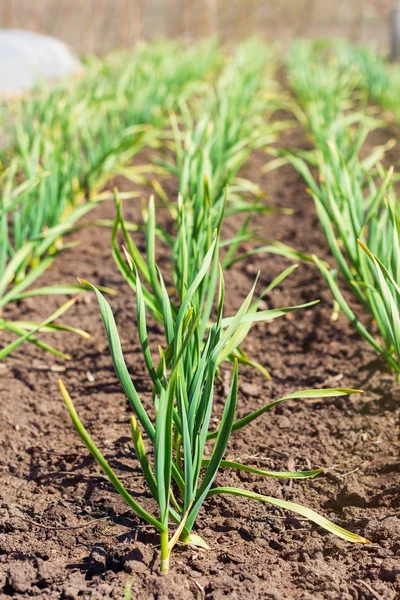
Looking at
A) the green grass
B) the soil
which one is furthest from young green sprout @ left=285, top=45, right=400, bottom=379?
the green grass

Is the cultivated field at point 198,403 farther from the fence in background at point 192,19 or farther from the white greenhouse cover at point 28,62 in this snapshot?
the fence in background at point 192,19

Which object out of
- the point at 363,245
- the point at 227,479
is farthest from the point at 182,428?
the point at 363,245

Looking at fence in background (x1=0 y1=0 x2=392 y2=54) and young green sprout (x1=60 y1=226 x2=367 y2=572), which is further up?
fence in background (x1=0 y1=0 x2=392 y2=54)

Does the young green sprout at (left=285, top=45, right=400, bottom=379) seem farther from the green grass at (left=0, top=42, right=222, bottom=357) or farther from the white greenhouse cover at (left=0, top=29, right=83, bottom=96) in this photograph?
the white greenhouse cover at (left=0, top=29, right=83, bottom=96)

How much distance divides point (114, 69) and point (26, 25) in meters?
9.23

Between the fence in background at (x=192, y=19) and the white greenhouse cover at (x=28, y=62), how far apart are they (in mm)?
6369

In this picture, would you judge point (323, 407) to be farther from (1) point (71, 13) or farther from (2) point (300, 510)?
(1) point (71, 13)

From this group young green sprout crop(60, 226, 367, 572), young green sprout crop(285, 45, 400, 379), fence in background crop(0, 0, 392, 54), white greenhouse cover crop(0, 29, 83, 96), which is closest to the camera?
young green sprout crop(60, 226, 367, 572)

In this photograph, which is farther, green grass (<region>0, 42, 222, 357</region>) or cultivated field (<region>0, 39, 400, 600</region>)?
green grass (<region>0, 42, 222, 357</region>)

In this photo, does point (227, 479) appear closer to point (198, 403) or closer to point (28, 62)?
point (198, 403)

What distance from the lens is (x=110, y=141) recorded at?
10.7 feet

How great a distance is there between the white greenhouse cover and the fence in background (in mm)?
6369

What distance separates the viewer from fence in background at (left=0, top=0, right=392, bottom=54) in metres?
13.7

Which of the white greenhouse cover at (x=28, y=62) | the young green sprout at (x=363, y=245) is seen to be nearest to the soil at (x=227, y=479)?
the young green sprout at (x=363, y=245)
